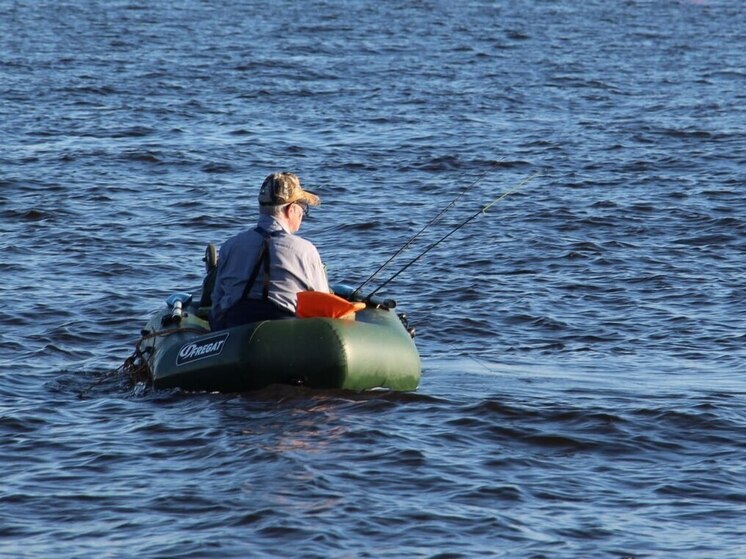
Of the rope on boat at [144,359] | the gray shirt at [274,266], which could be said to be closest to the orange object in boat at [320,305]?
the gray shirt at [274,266]

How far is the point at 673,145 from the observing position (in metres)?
20.8

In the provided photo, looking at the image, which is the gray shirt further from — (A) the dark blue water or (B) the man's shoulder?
(A) the dark blue water

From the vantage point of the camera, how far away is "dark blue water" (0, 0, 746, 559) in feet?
23.7

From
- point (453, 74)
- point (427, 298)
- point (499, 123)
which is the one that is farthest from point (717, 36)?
point (427, 298)

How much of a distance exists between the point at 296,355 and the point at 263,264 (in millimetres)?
642

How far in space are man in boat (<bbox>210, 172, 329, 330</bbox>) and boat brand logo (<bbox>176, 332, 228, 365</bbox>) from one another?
262 millimetres

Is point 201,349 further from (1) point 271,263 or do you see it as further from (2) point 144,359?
(2) point 144,359

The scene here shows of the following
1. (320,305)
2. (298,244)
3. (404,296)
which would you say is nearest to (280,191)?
(298,244)

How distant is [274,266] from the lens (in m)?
8.97

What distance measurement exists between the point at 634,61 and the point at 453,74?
5.13 metres

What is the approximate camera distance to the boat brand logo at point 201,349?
8852 mm

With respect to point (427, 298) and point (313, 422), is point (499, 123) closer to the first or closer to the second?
point (427, 298)

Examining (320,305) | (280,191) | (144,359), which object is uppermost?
(280,191)

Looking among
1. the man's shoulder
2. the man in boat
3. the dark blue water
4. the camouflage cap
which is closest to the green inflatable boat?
the dark blue water
